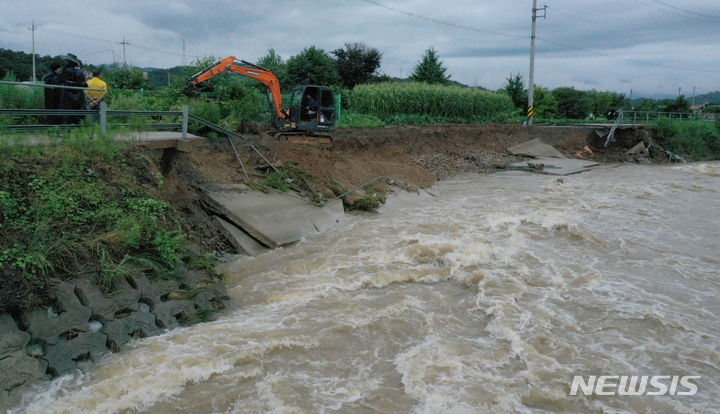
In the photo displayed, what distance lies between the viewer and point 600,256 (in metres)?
11.0

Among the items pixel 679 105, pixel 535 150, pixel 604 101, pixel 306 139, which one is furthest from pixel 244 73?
pixel 604 101

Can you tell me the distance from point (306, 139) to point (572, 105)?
4519 cm

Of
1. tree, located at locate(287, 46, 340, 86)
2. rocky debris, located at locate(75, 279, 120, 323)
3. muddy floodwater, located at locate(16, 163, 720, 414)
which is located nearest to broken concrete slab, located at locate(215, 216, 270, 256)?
muddy floodwater, located at locate(16, 163, 720, 414)

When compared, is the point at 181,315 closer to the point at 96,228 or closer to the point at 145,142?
the point at 96,228

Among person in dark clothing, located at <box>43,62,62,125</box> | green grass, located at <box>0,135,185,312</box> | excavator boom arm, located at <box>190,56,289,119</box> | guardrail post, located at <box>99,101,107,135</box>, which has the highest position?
excavator boom arm, located at <box>190,56,289,119</box>

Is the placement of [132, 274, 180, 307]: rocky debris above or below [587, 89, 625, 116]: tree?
below

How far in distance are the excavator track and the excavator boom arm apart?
93 cm

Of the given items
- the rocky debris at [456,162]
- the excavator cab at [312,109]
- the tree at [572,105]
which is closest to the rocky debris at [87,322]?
the excavator cab at [312,109]

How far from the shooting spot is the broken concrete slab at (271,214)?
10758mm

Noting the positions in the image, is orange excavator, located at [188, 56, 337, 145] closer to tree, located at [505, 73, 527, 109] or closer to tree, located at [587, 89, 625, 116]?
tree, located at [505, 73, 527, 109]

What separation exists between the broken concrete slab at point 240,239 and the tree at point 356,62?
33.9m

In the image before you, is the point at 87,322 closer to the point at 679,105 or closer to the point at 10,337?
the point at 10,337

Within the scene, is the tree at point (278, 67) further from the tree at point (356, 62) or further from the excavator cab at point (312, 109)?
the excavator cab at point (312, 109)

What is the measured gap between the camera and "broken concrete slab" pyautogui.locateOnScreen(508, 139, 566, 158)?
91.6 ft
